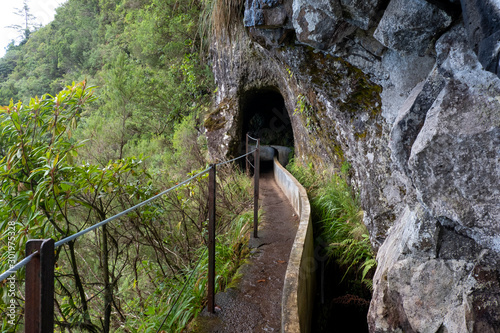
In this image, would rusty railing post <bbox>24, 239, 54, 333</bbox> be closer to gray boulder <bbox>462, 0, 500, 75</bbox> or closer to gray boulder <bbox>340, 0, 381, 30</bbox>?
gray boulder <bbox>462, 0, 500, 75</bbox>

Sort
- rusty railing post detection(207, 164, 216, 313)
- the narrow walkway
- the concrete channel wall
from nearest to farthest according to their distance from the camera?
the concrete channel wall < rusty railing post detection(207, 164, 216, 313) < the narrow walkway

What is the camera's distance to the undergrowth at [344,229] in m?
4.12

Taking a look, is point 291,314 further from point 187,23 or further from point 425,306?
point 187,23

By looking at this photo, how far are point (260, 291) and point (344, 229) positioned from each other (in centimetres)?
198

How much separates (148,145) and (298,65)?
37.4 feet

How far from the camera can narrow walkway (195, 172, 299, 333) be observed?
2.81m

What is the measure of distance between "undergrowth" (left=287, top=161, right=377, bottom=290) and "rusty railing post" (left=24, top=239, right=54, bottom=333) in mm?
3499

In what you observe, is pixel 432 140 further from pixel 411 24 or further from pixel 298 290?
pixel 298 290

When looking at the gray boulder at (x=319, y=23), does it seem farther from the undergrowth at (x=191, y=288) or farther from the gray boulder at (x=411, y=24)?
the undergrowth at (x=191, y=288)

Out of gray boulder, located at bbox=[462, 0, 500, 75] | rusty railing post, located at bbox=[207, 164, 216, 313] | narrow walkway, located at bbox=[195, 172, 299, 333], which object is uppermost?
gray boulder, located at bbox=[462, 0, 500, 75]

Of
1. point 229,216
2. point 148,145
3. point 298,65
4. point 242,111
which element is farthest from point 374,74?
point 148,145

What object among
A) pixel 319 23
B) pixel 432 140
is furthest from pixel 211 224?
pixel 319 23

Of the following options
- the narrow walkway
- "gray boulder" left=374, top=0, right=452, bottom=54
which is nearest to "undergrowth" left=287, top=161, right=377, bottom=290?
the narrow walkway

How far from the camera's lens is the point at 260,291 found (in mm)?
3393
